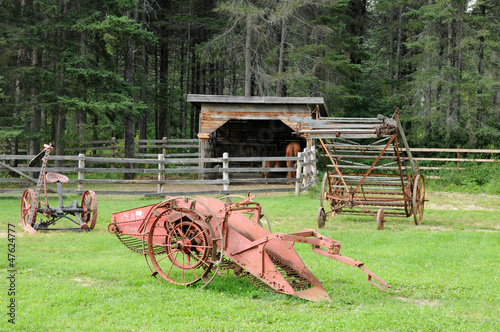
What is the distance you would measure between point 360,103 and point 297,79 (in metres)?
5.69

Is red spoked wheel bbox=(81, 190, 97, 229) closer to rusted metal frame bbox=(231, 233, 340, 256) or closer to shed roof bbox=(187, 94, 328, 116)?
rusted metal frame bbox=(231, 233, 340, 256)

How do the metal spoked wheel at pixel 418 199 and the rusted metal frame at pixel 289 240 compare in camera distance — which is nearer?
the rusted metal frame at pixel 289 240

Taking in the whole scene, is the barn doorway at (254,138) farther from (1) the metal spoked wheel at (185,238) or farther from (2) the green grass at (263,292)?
(1) the metal spoked wheel at (185,238)

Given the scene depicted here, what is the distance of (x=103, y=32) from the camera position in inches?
742

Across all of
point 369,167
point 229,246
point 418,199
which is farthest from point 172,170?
point 229,246

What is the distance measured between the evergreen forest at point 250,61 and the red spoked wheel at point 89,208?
8.55 metres

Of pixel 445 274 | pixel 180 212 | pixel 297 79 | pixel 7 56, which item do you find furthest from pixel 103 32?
pixel 445 274

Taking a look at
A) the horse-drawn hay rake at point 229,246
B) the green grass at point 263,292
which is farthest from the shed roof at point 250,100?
the horse-drawn hay rake at point 229,246

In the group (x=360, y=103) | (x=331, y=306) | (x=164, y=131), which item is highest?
(x=360, y=103)

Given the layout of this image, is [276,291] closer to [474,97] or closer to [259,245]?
[259,245]

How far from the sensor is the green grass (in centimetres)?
454

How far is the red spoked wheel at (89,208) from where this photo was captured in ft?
31.8

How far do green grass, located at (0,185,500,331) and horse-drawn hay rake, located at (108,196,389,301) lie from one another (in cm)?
21

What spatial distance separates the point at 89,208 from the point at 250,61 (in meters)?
18.4
